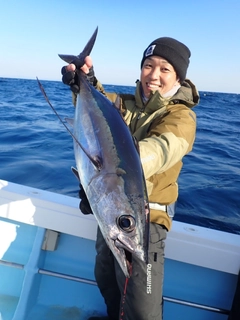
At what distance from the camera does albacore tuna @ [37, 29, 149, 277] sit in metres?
1.50

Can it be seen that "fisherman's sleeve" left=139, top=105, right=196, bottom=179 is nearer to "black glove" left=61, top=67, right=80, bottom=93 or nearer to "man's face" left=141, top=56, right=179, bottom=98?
"man's face" left=141, top=56, right=179, bottom=98

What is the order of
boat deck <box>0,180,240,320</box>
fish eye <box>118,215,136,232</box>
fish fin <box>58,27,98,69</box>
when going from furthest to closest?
boat deck <box>0,180,240,320</box> → fish fin <box>58,27,98,69</box> → fish eye <box>118,215,136,232</box>

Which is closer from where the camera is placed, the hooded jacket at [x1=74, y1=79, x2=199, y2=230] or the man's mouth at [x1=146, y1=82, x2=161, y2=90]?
the hooded jacket at [x1=74, y1=79, x2=199, y2=230]

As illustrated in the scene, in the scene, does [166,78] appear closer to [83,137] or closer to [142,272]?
[83,137]

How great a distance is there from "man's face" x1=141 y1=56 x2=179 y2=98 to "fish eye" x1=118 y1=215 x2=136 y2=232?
1.37 m

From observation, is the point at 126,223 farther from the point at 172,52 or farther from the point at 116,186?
the point at 172,52

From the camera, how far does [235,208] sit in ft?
18.6

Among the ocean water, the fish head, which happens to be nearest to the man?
the fish head

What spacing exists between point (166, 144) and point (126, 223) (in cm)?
60

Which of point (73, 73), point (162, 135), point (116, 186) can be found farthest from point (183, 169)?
point (116, 186)

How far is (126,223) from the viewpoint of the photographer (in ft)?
4.89

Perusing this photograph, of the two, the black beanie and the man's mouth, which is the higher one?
the black beanie

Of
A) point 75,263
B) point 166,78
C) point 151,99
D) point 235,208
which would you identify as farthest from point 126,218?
point 235,208

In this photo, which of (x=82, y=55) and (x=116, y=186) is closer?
(x=116, y=186)
